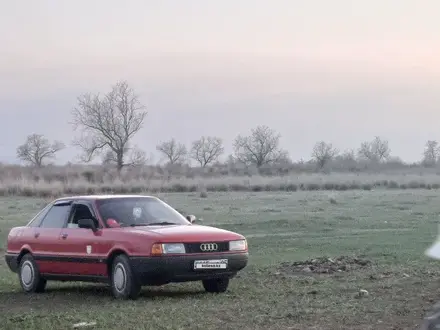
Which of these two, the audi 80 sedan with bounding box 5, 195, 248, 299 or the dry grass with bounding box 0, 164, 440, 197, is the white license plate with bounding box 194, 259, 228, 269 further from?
the dry grass with bounding box 0, 164, 440, 197

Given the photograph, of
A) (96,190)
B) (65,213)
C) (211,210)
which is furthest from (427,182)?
(65,213)

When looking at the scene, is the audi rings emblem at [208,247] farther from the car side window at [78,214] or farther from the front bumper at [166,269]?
the car side window at [78,214]

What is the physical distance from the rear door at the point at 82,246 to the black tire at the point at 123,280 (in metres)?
0.25

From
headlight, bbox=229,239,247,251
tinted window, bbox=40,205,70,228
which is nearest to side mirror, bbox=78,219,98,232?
tinted window, bbox=40,205,70,228

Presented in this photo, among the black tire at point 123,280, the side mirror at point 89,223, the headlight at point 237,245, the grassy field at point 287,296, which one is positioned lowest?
the grassy field at point 287,296

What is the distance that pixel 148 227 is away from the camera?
12.7 metres

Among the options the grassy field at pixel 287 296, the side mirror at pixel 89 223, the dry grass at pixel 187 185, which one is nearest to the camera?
the grassy field at pixel 287 296

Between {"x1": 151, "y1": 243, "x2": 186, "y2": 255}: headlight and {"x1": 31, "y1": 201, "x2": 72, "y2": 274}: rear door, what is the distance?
2.07 meters

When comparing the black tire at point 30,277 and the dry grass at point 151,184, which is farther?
the dry grass at point 151,184

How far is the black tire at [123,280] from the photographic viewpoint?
11992mm

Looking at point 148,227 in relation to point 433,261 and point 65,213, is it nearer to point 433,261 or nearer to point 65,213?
point 65,213

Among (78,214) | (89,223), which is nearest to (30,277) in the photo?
(78,214)

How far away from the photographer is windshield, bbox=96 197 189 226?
13.0 meters

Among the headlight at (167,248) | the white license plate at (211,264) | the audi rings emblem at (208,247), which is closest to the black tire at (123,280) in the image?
the headlight at (167,248)
